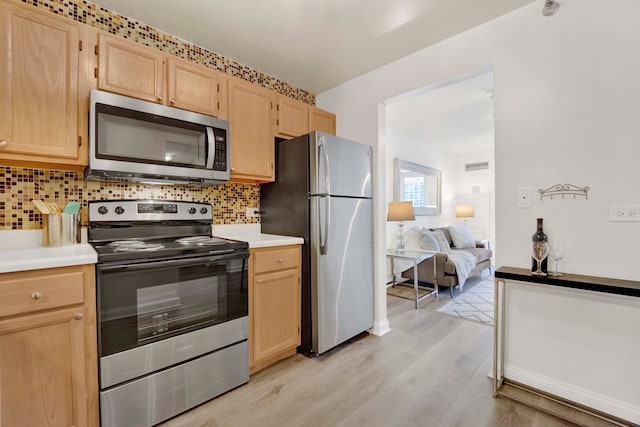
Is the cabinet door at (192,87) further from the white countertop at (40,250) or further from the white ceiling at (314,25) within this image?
the white countertop at (40,250)

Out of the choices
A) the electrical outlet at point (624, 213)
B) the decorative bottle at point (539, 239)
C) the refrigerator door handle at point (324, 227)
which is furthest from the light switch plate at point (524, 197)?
the refrigerator door handle at point (324, 227)


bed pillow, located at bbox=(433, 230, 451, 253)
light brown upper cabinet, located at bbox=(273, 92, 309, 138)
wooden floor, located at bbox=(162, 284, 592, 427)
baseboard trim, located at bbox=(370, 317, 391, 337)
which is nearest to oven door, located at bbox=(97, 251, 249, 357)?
wooden floor, located at bbox=(162, 284, 592, 427)

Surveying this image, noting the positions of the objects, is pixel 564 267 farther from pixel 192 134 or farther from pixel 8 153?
pixel 8 153

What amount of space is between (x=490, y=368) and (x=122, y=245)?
8.74 ft

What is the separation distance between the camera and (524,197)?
194 cm

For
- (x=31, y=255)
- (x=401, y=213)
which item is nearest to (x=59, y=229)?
(x=31, y=255)

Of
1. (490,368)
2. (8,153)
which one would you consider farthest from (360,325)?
(8,153)

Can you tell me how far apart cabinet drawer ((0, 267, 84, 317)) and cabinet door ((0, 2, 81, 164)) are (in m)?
0.67

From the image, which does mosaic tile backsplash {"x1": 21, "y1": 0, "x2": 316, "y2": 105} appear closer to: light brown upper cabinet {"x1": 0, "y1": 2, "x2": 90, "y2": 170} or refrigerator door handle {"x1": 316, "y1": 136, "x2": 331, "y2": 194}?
light brown upper cabinet {"x1": 0, "y1": 2, "x2": 90, "y2": 170}

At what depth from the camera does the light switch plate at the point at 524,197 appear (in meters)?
1.92

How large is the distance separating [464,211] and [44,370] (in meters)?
6.70

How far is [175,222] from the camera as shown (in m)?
2.15

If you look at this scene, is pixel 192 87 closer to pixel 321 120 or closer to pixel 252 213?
pixel 252 213

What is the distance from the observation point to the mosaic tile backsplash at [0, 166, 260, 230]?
1650 mm
